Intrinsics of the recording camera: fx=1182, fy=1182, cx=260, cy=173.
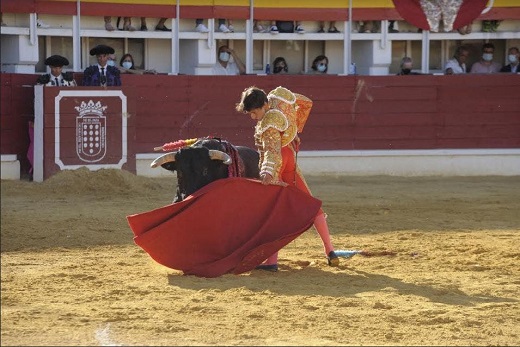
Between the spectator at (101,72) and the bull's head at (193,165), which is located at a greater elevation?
the spectator at (101,72)

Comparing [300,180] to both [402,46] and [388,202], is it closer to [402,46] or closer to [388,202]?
[388,202]

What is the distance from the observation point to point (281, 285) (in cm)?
644

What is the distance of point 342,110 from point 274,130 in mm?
6080

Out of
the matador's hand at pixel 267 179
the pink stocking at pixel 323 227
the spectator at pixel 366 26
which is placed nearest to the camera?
the matador's hand at pixel 267 179

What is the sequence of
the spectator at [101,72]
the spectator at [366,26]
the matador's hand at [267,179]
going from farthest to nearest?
the spectator at [366,26], the spectator at [101,72], the matador's hand at [267,179]

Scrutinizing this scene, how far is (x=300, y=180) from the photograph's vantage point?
7105 mm

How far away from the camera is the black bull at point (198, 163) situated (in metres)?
6.81

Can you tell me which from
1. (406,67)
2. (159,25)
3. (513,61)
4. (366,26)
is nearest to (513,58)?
(513,61)

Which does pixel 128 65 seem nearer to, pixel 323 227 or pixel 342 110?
pixel 342 110

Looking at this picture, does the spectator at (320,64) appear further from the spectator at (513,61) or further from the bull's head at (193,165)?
the bull's head at (193,165)

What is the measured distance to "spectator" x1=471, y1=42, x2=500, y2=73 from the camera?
A: 551 inches

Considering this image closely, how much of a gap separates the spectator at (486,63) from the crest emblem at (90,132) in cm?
490

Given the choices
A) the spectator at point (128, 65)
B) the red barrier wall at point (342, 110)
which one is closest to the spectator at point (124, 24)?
the spectator at point (128, 65)

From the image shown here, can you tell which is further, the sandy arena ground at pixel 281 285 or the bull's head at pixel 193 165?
the bull's head at pixel 193 165
